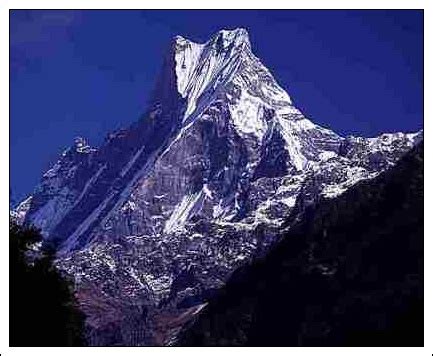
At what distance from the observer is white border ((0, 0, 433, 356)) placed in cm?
1505

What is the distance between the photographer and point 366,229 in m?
125

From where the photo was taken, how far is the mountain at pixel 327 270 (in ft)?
360

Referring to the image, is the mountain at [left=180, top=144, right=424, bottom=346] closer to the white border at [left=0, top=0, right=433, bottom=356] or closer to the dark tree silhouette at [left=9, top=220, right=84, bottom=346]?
the dark tree silhouette at [left=9, top=220, right=84, bottom=346]
